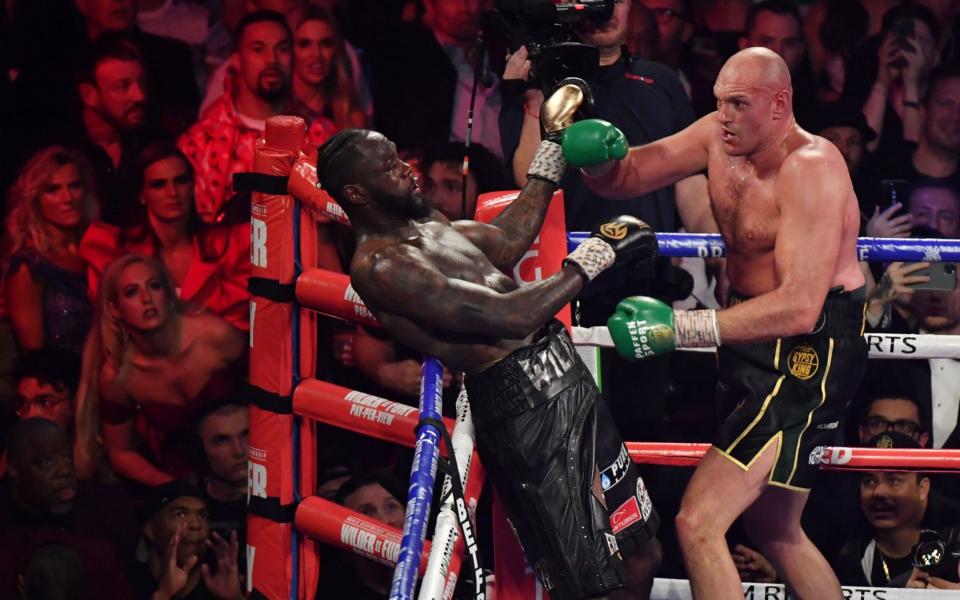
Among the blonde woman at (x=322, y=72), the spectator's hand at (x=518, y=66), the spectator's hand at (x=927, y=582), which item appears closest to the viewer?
the spectator's hand at (x=927, y=582)

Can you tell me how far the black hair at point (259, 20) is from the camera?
5.12 meters

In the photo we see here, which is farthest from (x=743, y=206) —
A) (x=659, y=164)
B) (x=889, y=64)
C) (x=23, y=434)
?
(x=23, y=434)

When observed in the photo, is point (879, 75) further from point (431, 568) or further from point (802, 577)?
point (431, 568)

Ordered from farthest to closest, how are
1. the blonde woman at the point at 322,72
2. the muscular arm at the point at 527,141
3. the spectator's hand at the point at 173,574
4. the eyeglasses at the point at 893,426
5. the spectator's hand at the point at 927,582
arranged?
the blonde woman at the point at 322,72, the eyeglasses at the point at 893,426, the spectator's hand at the point at 173,574, the muscular arm at the point at 527,141, the spectator's hand at the point at 927,582

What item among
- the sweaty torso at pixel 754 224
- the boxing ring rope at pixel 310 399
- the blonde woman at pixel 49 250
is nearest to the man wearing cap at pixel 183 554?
the boxing ring rope at pixel 310 399

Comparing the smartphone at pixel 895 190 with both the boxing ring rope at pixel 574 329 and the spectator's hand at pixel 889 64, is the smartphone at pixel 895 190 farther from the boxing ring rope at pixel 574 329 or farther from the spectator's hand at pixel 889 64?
the boxing ring rope at pixel 574 329

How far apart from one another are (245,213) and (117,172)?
562 mm

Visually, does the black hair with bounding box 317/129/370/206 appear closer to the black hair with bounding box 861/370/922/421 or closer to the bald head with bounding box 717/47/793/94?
the bald head with bounding box 717/47/793/94

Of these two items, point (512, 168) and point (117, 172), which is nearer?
point (512, 168)

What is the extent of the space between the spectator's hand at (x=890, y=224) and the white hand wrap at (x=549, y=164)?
188 centimetres

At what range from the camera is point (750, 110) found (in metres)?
3.16

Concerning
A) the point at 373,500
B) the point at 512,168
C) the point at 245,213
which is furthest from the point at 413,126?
the point at 373,500

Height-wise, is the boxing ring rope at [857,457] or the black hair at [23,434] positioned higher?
the boxing ring rope at [857,457]

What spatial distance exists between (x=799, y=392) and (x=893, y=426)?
1.35 metres
